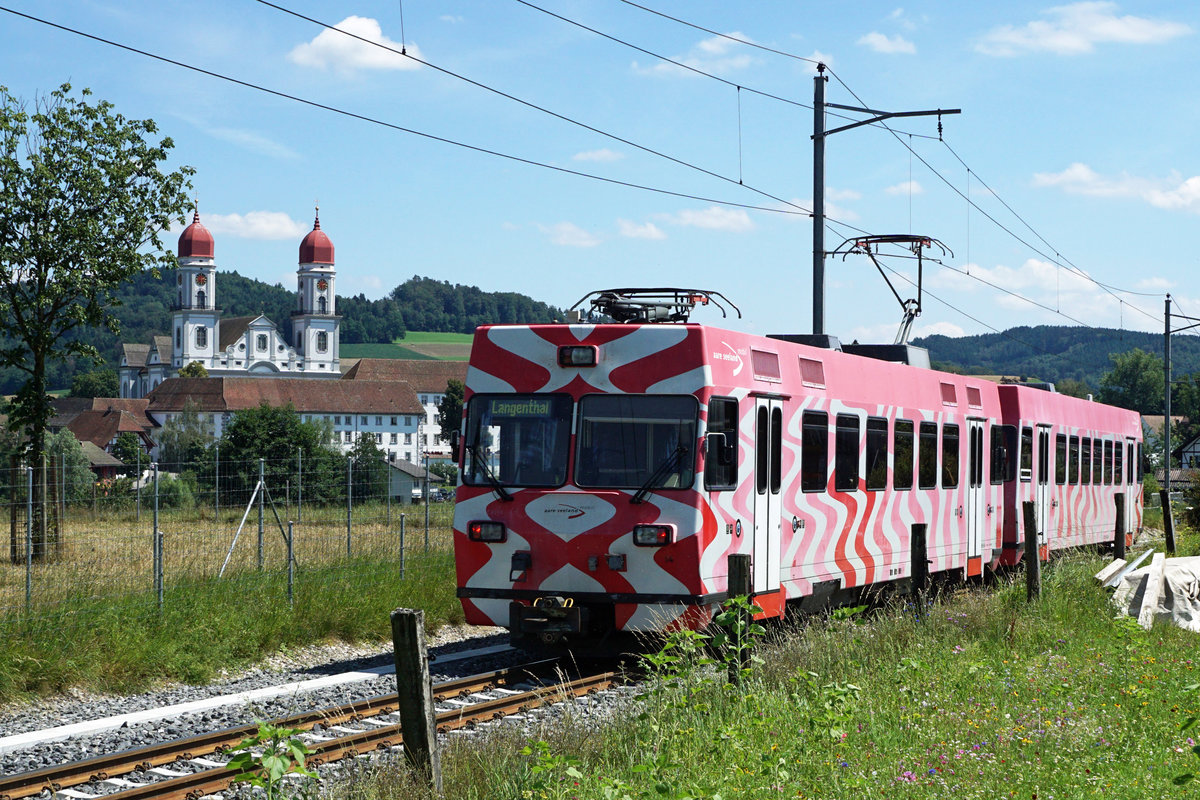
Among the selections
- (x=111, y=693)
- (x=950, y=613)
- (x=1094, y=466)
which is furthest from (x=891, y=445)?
(x=1094, y=466)

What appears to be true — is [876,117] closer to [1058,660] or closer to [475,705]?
[1058,660]

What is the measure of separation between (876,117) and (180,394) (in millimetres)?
174142

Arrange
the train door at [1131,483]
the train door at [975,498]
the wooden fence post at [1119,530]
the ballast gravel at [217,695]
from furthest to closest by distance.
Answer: the train door at [1131,483] < the wooden fence post at [1119,530] < the train door at [975,498] < the ballast gravel at [217,695]

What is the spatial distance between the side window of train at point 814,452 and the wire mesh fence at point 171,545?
5.49 m

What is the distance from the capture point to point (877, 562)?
51.1 ft

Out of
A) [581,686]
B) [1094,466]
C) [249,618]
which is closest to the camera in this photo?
[581,686]

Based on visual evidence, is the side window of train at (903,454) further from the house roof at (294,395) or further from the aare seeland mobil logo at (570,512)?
the house roof at (294,395)

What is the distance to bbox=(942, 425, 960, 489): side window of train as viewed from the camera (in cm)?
1773

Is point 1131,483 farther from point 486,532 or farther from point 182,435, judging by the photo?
point 182,435

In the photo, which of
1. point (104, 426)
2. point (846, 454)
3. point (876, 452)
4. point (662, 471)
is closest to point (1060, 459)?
point (876, 452)

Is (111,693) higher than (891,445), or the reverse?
(891,445)

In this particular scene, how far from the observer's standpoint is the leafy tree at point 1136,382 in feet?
519

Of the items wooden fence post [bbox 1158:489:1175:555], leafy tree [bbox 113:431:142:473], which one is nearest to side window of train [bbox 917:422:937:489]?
wooden fence post [bbox 1158:489:1175:555]

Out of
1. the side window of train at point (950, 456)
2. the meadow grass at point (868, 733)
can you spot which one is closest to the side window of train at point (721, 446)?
the meadow grass at point (868, 733)
